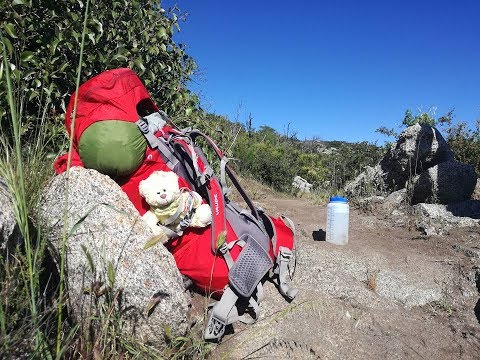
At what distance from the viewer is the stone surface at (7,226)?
178 centimetres

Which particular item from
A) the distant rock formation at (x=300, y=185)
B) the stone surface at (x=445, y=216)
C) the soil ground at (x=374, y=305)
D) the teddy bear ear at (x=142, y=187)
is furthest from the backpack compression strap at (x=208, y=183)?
the distant rock formation at (x=300, y=185)

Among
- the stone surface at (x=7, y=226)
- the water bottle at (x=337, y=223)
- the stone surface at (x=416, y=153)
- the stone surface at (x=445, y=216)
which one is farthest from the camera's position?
the stone surface at (x=416, y=153)

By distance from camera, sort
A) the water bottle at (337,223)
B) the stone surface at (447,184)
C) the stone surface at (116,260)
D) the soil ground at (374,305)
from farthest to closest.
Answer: the stone surface at (447,184)
the water bottle at (337,223)
the soil ground at (374,305)
the stone surface at (116,260)

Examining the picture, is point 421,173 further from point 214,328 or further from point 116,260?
point 116,260

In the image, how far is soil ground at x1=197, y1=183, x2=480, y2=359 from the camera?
260cm

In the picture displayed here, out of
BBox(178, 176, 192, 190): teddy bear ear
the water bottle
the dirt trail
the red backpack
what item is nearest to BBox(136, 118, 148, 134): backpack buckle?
the red backpack

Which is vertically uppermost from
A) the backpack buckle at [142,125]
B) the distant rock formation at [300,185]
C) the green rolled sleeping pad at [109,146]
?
the backpack buckle at [142,125]

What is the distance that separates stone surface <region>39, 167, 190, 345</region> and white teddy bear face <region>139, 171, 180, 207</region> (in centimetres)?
17

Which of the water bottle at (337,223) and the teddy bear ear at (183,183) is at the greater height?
the teddy bear ear at (183,183)

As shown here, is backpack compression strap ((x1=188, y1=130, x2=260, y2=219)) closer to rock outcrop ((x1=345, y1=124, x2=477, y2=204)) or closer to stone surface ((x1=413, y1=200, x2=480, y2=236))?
stone surface ((x1=413, y1=200, x2=480, y2=236))

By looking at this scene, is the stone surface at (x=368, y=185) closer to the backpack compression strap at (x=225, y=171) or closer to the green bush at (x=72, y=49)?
the green bush at (x=72, y=49)

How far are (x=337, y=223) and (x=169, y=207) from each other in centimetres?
200

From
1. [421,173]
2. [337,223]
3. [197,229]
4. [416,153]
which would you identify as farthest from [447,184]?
[197,229]

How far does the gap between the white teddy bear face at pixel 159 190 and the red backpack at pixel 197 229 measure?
16cm
